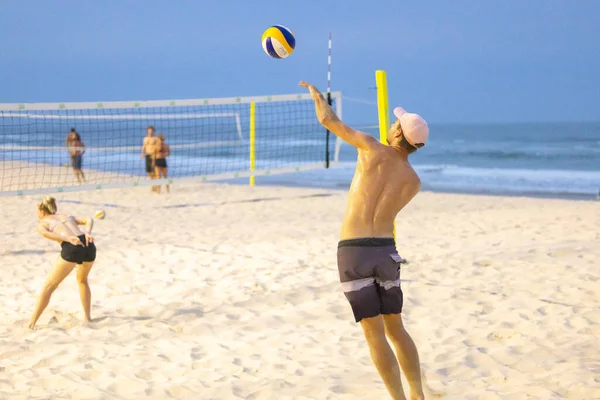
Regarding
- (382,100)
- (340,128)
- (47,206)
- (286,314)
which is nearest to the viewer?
(340,128)

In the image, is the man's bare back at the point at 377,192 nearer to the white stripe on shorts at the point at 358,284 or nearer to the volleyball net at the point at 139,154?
the white stripe on shorts at the point at 358,284

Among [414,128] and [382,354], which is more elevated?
[414,128]

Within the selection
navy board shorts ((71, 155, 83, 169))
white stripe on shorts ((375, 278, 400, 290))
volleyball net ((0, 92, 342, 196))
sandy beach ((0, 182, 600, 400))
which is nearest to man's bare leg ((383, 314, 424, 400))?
white stripe on shorts ((375, 278, 400, 290))

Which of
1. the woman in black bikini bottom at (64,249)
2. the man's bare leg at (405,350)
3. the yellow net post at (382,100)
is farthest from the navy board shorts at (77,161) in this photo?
the man's bare leg at (405,350)

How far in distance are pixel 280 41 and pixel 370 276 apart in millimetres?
2144

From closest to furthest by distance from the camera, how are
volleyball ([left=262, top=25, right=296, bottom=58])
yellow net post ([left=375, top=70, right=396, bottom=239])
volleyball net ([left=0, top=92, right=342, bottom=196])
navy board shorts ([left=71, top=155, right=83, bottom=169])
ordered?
volleyball ([left=262, top=25, right=296, bottom=58]) → yellow net post ([left=375, top=70, right=396, bottom=239]) → volleyball net ([left=0, top=92, right=342, bottom=196]) → navy board shorts ([left=71, top=155, right=83, bottom=169])

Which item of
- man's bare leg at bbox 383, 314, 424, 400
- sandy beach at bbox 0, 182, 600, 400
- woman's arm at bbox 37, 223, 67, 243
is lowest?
sandy beach at bbox 0, 182, 600, 400

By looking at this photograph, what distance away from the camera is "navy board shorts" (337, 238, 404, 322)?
3.47 meters

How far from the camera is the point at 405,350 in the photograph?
3.58 m

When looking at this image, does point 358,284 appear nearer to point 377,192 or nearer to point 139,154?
point 377,192

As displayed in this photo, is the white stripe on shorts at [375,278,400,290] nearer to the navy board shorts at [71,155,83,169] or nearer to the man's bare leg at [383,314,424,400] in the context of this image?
the man's bare leg at [383,314,424,400]

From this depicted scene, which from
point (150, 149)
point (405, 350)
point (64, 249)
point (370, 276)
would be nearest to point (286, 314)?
point (64, 249)

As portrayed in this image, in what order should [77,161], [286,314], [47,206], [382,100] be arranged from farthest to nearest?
[77,161] → [382,100] → [286,314] → [47,206]

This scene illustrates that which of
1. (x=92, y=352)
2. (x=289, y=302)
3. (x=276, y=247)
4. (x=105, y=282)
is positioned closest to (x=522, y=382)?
(x=289, y=302)
